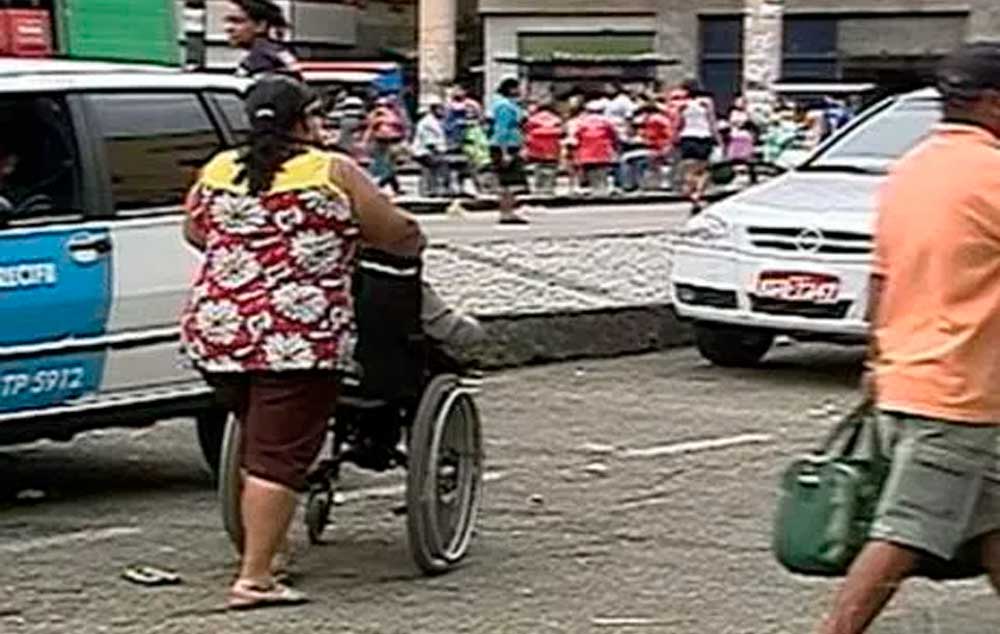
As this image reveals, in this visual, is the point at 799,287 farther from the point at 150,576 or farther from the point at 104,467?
the point at 150,576

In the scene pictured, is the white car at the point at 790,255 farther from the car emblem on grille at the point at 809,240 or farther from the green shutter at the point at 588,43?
the green shutter at the point at 588,43

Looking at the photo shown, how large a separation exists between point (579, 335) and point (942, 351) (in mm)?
8349

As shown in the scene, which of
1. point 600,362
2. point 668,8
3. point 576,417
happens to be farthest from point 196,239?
point 668,8

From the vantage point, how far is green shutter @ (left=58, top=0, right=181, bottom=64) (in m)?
19.1

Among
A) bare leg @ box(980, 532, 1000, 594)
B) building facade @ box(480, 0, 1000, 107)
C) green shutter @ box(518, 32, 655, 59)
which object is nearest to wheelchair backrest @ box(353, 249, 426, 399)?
bare leg @ box(980, 532, 1000, 594)

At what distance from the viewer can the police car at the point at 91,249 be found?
29.9ft

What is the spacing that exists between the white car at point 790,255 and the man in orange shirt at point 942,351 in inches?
253

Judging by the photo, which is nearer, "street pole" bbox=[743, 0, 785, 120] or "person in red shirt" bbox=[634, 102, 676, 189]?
A: "person in red shirt" bbox=[634, 102, 676, 189]

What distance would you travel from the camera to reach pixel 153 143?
32.2ft

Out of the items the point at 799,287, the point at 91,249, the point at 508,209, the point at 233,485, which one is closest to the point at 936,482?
the point at 233,485

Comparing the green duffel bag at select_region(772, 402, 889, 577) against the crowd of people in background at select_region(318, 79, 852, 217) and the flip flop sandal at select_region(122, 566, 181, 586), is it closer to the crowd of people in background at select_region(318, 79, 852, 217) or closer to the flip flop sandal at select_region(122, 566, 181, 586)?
the flip flop sandal at select_region(122, 566, 181, 586)

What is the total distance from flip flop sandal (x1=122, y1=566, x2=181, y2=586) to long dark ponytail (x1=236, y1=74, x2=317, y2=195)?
138 cm

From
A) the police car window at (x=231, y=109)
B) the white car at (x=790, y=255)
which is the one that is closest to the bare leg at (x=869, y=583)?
the police car window at (x=231, y=109)

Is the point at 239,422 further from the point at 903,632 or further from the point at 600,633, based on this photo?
the point at 903,632
